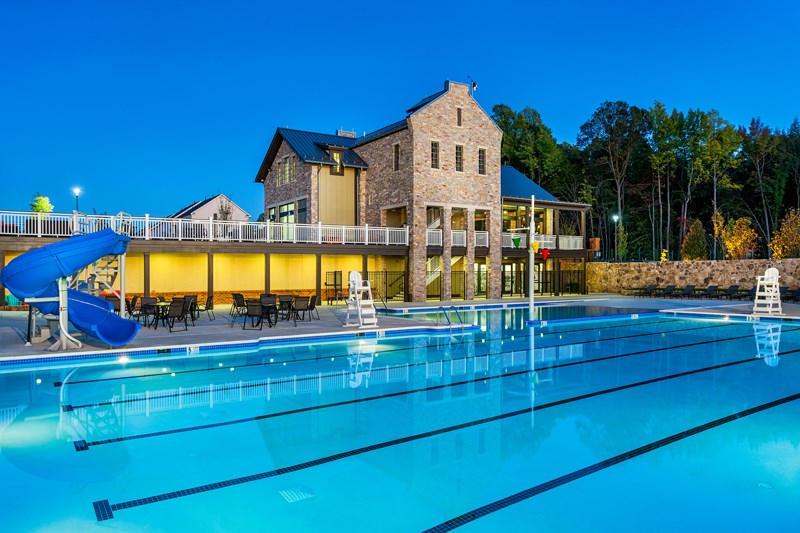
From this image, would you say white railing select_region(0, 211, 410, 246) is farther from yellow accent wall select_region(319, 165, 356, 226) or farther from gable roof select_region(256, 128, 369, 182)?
gable roof select_region(256, 128, 369, 182)

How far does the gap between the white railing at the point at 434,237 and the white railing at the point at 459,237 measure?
84 centimetres

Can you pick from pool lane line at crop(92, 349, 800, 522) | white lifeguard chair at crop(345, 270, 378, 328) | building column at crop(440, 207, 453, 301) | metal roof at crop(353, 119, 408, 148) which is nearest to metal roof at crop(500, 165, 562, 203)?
building column at crop(440, 207, 453, 301)

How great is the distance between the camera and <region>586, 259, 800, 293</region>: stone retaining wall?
28.9 metres

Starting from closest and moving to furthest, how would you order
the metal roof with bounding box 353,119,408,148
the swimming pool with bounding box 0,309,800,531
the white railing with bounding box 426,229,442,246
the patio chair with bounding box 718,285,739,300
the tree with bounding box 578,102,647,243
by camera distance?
the swimming pool with bounding box 0,309,800,531, the metal roof with bounding box 353,119,408,148, the white railing with bounding box 426,229,442,246, the patio chair with bounding box 718,285,739,300, the tree with bounding box 578,102,647,243

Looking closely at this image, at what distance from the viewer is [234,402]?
8664 millimetres

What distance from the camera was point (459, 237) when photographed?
2952 cm

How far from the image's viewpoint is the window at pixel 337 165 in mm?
29609

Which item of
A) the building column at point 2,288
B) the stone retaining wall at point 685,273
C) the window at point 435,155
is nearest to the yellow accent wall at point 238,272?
the building column at point 2,288

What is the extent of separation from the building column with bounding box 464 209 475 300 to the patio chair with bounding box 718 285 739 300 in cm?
1268

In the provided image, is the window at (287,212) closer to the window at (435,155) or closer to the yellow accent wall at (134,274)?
the window at (435,155)

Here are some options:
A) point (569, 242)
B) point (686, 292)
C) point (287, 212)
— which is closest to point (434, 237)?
point (287, 212)

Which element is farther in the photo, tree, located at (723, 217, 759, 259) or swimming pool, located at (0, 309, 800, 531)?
tree, located at (723, 217, 759, 259)

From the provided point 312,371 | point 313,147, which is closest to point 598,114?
point 313,147

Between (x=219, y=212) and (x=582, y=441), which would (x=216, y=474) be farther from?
(x=219, y=212)
